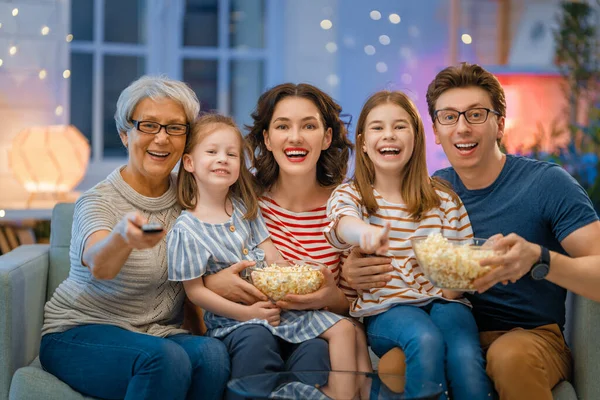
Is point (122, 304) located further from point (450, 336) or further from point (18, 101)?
point (18, 101)

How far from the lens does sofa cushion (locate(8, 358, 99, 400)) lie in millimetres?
2066

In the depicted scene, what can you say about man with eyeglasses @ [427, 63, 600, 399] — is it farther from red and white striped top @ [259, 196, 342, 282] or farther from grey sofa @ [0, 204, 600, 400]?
red and white striped top @ [259, 196, 342, 282]

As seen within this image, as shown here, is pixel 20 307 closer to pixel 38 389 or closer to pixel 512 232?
pixel 38 389

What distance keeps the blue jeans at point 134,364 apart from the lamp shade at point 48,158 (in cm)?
256

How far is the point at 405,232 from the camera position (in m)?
2.24

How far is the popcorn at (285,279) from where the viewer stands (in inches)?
82.9

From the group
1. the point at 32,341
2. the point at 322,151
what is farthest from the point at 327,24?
the point at 32,341

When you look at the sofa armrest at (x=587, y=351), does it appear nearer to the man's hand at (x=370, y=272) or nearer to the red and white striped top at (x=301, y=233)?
the man's hand at (x=370, y=272)

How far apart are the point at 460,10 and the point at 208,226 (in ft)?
14.0

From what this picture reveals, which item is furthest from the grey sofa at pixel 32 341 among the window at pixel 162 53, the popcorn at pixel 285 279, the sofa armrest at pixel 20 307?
the window at pixel 162 53

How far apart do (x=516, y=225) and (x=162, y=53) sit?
4.08 meters

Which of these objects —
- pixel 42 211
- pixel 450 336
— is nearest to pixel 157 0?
pixel 42 211

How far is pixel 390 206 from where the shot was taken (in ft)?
7.49

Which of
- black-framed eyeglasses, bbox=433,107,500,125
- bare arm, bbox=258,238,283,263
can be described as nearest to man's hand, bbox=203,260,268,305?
bare arm, bbox=258,238,283,263
